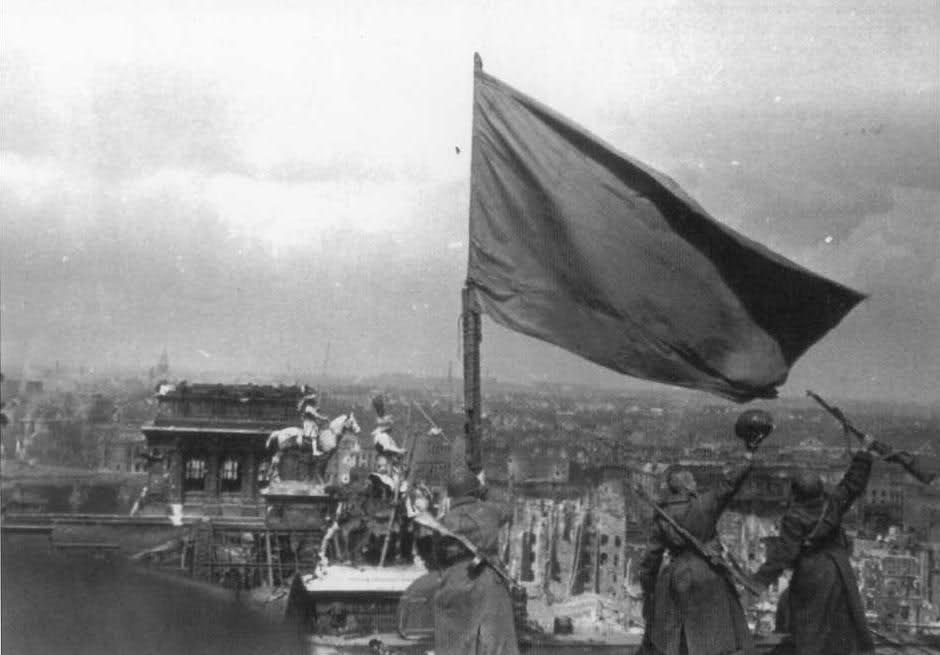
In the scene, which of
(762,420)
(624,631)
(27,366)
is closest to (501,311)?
(762,420)

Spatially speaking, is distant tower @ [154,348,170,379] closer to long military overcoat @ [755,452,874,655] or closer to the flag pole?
the flag pole

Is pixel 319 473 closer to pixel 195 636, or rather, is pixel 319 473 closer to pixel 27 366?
pixel 27 366

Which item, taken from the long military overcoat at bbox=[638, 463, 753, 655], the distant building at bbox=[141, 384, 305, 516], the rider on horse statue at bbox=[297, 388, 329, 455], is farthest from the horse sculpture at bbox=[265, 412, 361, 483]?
the long military overcoat at bbox=[638, 463, 753, 655]

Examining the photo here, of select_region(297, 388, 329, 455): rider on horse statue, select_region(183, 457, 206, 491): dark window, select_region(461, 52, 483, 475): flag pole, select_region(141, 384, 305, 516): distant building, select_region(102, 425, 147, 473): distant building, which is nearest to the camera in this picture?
select_region(461, 52, 483, 475): flag pole

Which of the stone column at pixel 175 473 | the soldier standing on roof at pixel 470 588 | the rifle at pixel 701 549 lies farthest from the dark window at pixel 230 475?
the soldier standing on roof at pixel 470 588

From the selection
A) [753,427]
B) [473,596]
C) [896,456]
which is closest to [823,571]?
[896,456]
